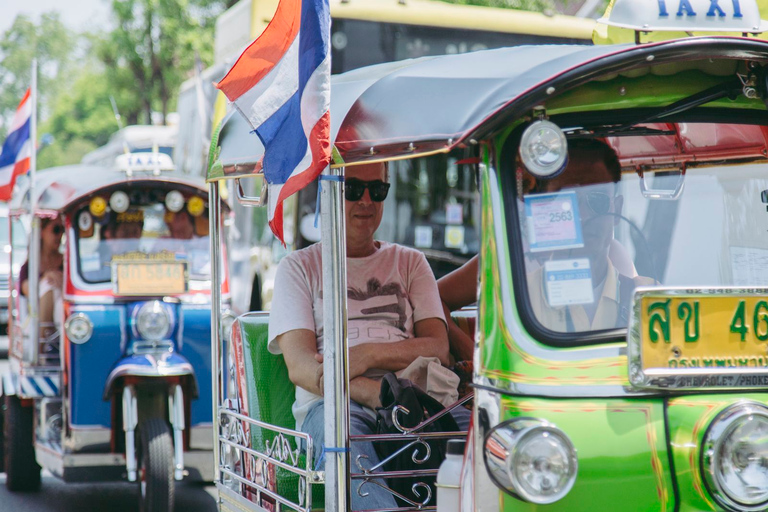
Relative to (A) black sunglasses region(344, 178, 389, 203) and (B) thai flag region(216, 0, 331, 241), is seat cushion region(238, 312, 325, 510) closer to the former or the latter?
(A) black sunglasses region(344, 178, 389, 203)

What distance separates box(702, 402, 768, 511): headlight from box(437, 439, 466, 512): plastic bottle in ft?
2.37

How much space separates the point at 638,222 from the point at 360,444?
1.37 meters

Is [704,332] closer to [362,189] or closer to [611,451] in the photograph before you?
[611,451]

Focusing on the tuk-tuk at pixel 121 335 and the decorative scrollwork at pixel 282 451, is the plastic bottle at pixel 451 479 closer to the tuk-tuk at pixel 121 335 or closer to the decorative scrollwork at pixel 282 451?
the decorative scrollwork at pixel 282 451

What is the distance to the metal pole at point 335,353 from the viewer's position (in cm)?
359

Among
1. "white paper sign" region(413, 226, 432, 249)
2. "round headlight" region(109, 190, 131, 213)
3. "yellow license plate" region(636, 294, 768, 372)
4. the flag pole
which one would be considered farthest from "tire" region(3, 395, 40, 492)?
"yellow license plate" region(636, 294, 768, 372)

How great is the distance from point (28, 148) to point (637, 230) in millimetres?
6076

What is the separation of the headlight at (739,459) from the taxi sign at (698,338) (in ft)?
0.40

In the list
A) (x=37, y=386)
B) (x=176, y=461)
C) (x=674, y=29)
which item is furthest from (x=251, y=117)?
(x=37, y=386)

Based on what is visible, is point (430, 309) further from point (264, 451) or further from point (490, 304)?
point (490, 304)

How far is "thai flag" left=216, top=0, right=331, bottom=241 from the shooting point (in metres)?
3.44

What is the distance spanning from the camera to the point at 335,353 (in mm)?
3604

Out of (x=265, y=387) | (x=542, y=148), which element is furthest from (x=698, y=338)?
(x=265, y=387)

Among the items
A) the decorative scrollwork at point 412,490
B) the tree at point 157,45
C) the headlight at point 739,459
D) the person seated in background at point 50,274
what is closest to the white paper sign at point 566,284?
the headlight at point 739,459
